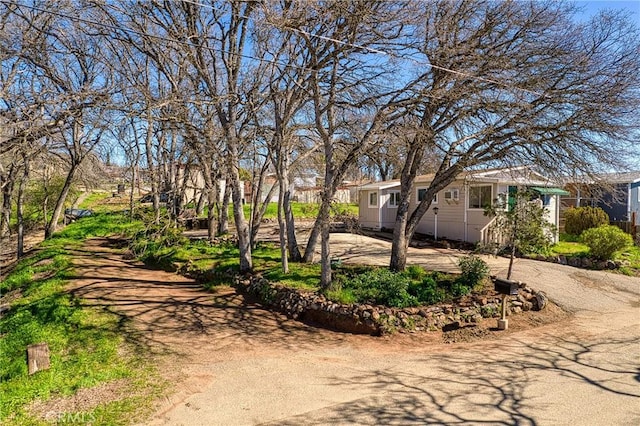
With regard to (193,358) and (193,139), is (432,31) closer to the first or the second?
(193,139)

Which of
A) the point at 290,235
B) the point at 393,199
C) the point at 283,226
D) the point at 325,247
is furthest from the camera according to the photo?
the point at 393,199

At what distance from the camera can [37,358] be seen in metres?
6.15

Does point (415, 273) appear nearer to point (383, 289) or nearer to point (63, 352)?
point (383, 289)

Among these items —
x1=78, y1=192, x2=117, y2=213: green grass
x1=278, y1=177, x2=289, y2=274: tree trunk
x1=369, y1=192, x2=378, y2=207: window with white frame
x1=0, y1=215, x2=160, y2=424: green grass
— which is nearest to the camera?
x1=0, y1=215, x2=160, y2=424: green grass

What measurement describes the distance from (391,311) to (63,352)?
19.4 ft

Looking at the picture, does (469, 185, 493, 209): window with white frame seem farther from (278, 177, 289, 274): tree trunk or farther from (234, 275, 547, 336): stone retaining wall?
(278, 177, 289, 274): tree trunk

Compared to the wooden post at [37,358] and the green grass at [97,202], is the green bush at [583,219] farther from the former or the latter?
the green grass at [97,202]

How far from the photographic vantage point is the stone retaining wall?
26.4ft

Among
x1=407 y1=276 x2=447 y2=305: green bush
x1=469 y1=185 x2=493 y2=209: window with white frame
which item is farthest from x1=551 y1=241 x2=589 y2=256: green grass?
x1=407 y1=276 x2=447 y2=305: green bush

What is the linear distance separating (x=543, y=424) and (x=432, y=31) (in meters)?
8.17

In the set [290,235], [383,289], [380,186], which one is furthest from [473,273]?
[380,186]

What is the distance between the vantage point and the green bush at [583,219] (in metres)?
17.2

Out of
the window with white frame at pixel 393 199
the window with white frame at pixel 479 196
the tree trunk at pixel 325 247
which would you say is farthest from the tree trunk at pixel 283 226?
the window with white frame at pixel 393 199

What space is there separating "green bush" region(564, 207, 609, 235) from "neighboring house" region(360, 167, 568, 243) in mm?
1160
